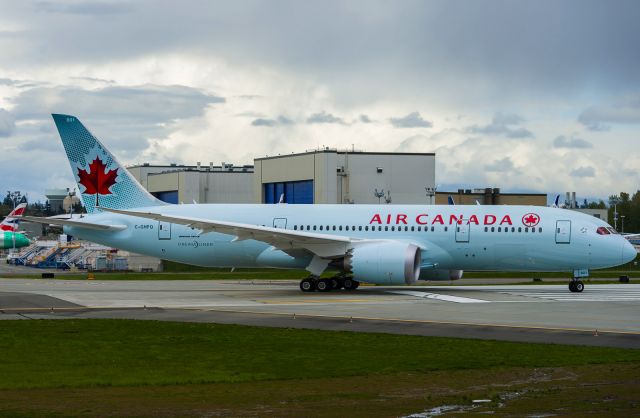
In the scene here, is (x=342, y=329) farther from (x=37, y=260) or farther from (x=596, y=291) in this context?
(x=37, y=260)

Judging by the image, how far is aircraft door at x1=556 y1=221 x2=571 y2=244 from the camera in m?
39.6

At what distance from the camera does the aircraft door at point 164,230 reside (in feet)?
140

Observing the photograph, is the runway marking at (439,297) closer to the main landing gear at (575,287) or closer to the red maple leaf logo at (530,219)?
the red maple leaf logo at (530,219)

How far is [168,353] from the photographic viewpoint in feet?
67.1

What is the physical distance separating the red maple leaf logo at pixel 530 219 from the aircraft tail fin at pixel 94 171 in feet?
60.0

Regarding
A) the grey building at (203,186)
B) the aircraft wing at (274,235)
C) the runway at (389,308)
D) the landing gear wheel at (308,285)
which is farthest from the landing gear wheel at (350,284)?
the grey building at (203,186)

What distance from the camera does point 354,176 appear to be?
271 ft

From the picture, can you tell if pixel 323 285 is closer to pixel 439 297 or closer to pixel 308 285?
pixel 308 285

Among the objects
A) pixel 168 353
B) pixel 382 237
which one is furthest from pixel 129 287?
pixel 168 353

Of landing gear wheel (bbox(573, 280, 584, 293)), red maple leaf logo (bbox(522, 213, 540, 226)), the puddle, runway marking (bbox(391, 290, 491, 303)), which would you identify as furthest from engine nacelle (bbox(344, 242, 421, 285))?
A: the puddle

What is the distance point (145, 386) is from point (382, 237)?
83.1 feet

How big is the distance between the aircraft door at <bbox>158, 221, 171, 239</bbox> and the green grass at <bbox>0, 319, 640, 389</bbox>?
17.7 metres

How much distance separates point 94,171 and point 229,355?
25.5 m

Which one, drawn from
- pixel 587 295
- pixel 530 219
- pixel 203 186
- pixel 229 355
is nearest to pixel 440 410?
pixel 229 355
